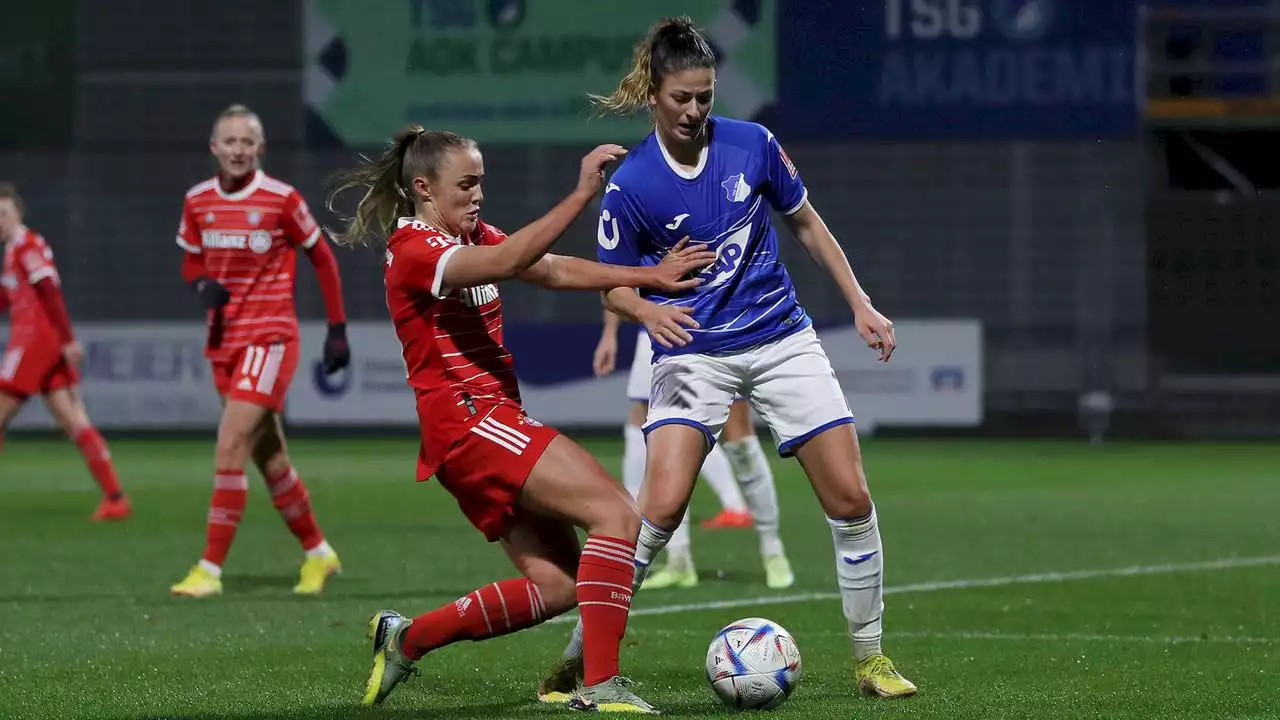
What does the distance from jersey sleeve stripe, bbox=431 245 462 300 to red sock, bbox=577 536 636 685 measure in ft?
2.60

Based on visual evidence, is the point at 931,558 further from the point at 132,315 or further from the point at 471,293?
the point at 132,315

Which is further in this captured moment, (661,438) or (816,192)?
(816,192)

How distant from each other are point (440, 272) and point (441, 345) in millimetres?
276

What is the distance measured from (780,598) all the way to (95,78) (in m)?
19.2

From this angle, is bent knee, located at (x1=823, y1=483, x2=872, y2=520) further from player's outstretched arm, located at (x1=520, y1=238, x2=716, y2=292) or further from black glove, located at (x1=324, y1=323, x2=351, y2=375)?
black glove, located at (x1=324, y1=323, x2=351, y2=375)

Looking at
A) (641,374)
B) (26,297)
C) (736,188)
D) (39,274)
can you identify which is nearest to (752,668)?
(736,188)

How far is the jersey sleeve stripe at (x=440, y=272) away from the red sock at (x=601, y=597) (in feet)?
2.60

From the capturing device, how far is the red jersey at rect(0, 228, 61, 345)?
44.0ft

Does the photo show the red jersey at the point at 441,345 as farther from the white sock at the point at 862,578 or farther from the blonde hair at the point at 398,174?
the white sock at the point at 862,578

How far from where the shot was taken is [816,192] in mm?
24953

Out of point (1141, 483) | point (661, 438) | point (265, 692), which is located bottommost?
point (1141, 483)

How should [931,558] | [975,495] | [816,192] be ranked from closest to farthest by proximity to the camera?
1. [931,558]
2. [975,495]
3. [816,192]

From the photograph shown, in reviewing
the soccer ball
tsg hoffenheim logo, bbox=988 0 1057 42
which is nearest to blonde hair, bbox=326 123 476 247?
the soccer ball

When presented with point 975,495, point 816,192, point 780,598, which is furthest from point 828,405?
point 816,192
